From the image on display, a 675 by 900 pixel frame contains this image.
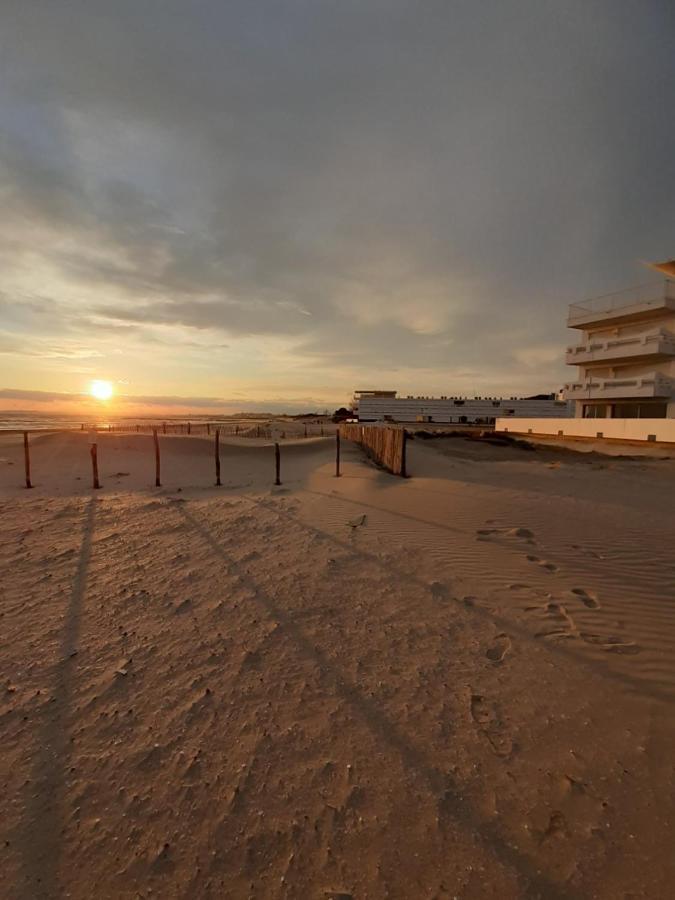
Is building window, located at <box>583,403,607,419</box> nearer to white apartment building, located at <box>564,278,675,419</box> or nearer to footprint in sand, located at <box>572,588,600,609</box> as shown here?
white apartment building, located at <box>564,278,675,419</box>

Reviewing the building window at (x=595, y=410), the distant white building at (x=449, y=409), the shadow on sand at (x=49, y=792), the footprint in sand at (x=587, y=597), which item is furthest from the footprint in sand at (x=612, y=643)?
the distant white building at (x=449, y=409)

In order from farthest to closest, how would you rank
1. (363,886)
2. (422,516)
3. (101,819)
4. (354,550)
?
(422,516), (354,550), (101,819), (363,886)

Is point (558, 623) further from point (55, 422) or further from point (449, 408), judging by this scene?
point (55, 422)

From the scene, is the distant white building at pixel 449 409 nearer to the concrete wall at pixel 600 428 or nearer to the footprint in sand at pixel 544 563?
the concrete wall at pixel 600 428

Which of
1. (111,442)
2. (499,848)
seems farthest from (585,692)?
(111,442)

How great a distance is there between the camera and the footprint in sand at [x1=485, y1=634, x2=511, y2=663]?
3.95 metres

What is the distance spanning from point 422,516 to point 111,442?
2267 centimetres

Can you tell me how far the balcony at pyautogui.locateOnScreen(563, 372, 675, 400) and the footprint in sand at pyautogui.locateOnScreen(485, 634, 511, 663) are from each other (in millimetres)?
35204

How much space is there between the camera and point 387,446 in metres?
16.7

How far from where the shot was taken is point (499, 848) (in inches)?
87.5

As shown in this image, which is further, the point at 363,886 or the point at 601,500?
the point at 601,500

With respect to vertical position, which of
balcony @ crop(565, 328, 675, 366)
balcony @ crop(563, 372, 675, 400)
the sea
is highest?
balcony @ crop(565, 328, 675, 366)

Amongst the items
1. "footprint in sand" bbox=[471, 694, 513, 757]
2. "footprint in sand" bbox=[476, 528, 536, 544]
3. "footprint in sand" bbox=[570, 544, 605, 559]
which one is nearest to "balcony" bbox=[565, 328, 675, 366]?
"footprint in sand" bbox=[476, 528, 536, 544]

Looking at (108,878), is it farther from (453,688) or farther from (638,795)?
(638,795)
